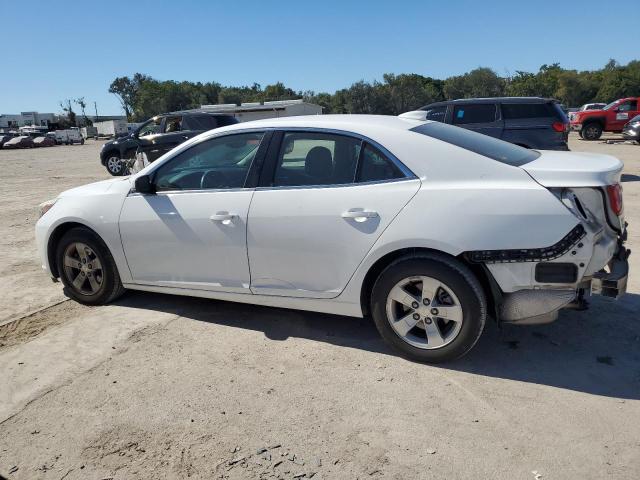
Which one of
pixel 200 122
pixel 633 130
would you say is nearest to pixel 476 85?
pixel 633 130

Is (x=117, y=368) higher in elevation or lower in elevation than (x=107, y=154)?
lower

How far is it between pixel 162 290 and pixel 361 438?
233 centimetres

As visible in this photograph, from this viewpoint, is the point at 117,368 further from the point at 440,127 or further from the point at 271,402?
the point at 440,127

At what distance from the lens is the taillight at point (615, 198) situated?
10.1 ft

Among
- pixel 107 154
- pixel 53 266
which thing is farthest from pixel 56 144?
pixel 53 266

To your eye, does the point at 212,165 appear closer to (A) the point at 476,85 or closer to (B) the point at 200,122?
(B) the point at 200,122

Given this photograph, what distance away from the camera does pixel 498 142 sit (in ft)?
12.8

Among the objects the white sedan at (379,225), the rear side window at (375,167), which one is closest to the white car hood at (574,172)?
the white sedan at (379,225)

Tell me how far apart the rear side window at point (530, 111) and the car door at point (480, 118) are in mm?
194

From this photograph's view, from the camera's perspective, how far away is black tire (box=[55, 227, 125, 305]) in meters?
4.46

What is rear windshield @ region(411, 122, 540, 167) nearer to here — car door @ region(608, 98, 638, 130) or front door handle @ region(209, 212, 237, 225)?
front door handle @ region(209, 212, 237, 225)

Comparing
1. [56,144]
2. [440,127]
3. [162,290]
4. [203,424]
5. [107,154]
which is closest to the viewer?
[203,424]

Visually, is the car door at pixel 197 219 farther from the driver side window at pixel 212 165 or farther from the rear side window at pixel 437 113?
the rear side window at pixel 437 113

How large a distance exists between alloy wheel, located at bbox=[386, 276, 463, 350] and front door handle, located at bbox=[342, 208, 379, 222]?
0.48 metres
